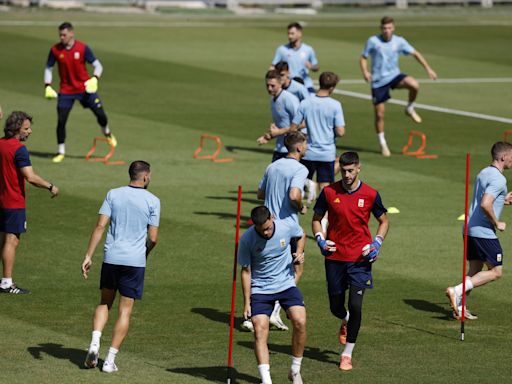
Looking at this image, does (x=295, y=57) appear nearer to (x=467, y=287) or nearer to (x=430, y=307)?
(x=430, y=307)

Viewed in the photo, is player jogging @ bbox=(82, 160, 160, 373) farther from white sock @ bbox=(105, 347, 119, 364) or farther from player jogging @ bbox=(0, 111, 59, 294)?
player jogging @ bbox=(0, 111, 59, 294)

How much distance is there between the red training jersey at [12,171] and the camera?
16312 mm

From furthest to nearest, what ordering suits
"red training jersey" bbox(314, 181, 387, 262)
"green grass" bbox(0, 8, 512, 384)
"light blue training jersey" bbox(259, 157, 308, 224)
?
"light blue training jersey" bbox(259, 157, 308, 224) < "green grass" bbox(0, 8, 512, 384) < "red training jersey" bbox(314, 181, 387, 262)

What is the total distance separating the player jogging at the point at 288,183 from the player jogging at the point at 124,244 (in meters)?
2.10

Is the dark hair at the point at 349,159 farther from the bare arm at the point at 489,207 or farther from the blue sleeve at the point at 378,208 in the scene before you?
the bare arm at the point at 489,207

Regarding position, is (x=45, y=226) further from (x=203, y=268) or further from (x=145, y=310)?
(x=145, y=310)

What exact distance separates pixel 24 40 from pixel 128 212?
33.2 meters

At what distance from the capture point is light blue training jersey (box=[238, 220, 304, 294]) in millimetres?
12961

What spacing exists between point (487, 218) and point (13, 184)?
609 centimetres

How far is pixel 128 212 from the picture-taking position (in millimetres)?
13406

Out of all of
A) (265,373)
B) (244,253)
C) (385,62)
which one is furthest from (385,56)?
(265,373)

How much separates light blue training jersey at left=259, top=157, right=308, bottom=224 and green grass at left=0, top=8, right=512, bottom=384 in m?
1.50

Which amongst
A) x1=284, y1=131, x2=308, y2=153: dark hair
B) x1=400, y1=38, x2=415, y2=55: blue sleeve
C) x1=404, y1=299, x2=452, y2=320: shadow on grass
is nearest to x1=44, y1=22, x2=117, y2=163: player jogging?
x1=400, y1=38, x2=415, y2=55: blue sleeve

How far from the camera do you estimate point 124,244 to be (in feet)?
44.2
